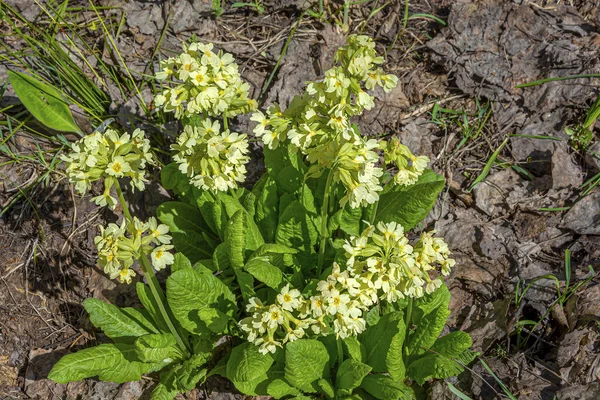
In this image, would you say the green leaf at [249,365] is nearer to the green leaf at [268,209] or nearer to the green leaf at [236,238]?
the green leaf at [236,238]

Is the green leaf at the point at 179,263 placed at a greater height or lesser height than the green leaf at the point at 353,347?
greater

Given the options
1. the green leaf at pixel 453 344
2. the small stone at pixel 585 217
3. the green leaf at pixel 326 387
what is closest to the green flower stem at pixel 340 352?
the green leaf at pixel 326 387

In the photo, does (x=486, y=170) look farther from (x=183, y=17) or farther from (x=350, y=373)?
(x=183, y=17)

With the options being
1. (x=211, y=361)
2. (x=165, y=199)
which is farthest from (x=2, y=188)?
(x=211, y=361)

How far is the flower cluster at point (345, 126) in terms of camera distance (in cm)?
285

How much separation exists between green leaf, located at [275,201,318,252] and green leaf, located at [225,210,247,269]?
25 centimetres

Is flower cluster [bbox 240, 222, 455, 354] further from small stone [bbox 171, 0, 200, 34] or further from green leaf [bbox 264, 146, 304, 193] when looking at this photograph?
small stone [bbox 171, 0, 200, 34]

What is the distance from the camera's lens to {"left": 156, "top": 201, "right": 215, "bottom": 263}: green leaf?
13.3 ft

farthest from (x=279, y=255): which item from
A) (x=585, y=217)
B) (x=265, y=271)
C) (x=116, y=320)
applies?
(x=585, y=217)

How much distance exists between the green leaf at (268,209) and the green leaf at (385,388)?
1160 mm

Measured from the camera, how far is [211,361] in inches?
155

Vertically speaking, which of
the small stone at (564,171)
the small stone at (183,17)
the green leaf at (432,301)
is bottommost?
the green leaf at (432,301)

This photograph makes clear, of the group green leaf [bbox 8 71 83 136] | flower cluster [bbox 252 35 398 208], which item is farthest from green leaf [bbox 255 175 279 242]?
green leaf [bbox 8 71 83 136]

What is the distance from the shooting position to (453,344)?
11.3 ft
